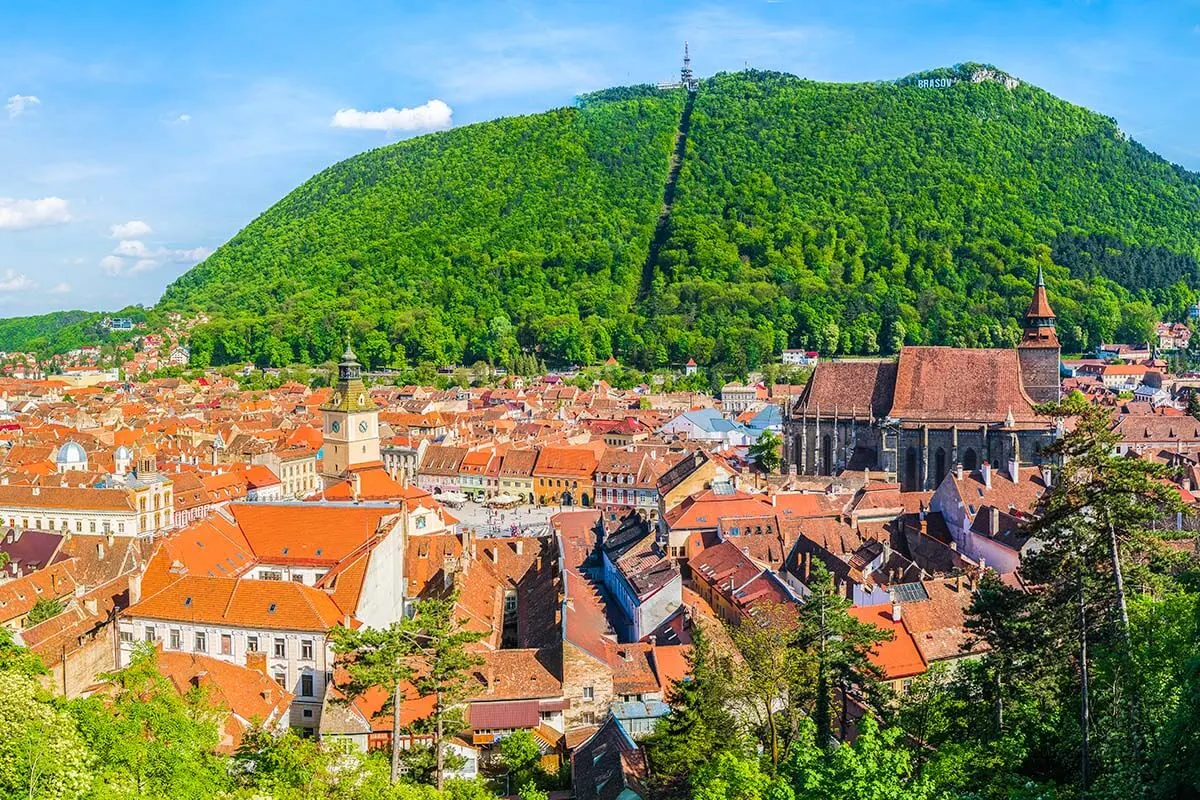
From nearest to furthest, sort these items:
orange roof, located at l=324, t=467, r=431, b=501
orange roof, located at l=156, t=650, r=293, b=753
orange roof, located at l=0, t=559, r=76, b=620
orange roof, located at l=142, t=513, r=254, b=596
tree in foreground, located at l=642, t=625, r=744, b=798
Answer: tree in foreground, located at l=642, t=625, r=744, b=798 → orange roof, located at l=156, t=650, r=293, b=753 → orange roof, located at l=142, t=513, r=254, b=596 → orange roof, located at l=0, t=559, r=76, b=620 → orange roof, located at l=324, t=467, r=431, b=501

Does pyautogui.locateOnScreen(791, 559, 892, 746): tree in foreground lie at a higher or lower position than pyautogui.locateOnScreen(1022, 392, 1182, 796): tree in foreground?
lower

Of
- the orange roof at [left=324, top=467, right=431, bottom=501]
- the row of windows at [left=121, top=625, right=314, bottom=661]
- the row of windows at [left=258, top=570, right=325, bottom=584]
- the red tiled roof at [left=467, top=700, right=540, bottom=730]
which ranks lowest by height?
the red tiled roof at [left=467, top=700, right=540, bottom=730]

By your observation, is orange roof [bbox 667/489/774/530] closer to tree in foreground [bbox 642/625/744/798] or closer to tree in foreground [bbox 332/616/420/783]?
tree in foreground [bbox 642/625/744/798]

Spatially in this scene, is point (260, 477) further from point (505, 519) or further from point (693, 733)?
point (693, 733)

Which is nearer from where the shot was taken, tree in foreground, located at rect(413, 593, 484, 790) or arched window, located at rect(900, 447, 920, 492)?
tree in foreground, located at rect(413, 593, 484, 790)

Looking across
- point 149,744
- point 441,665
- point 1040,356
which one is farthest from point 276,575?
point 1040,356

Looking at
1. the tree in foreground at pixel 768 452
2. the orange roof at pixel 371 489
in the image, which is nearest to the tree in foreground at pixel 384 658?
the orange roof at pixel 371 489

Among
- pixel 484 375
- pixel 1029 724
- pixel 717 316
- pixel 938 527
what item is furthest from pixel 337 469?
pixel 717 316

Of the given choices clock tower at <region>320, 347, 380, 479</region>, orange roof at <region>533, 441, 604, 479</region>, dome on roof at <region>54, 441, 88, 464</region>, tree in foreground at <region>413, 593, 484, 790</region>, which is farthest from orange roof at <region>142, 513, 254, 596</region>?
orange roof at <region>533, 441, 604, 479</region>
